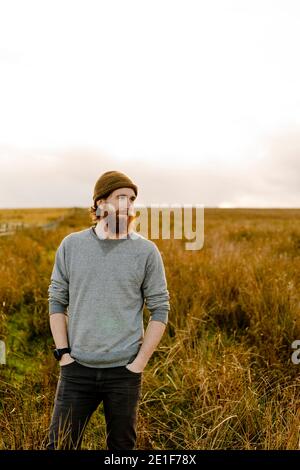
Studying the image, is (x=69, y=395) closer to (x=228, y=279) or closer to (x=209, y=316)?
(x=209, y=316)

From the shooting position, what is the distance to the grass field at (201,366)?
2.75 meters

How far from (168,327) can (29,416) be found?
5.97 feet

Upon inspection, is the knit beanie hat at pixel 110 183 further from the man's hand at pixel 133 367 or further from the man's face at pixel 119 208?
the man's hand at pixel 133 367

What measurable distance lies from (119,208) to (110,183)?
13 centimetres

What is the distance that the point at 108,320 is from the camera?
2.21 m

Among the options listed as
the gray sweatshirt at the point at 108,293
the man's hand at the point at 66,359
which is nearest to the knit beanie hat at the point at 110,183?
the gray sweatshirt at the point at 108,293
